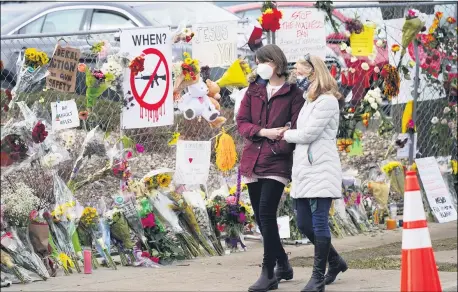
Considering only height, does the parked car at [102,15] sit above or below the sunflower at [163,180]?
above

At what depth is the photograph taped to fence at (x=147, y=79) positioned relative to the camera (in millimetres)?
8875

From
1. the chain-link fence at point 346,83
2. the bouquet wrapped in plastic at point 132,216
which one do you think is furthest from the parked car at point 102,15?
the bouquet wrapped in plastic at point 132,216

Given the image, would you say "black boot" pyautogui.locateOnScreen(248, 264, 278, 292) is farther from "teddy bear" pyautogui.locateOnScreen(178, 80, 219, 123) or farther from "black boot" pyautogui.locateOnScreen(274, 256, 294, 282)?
"teddy bear" pyautogui.locateOnScreen(178, 80, 219, 123)

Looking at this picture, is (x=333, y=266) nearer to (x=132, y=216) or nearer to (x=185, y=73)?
(x=132, y=216)

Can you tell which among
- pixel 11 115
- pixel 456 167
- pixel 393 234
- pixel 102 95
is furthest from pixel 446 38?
pixel 11 115

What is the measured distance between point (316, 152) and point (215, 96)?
7.26 ft

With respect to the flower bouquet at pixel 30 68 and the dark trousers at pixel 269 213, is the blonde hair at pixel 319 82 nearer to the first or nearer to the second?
the dark trousers at pixel 269 213

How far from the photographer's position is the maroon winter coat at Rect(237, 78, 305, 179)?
24.5 feet

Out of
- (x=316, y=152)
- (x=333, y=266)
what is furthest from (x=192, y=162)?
(x=316, y=152)

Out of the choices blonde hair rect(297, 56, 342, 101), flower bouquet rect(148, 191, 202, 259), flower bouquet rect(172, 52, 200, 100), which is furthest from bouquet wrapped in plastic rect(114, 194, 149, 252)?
blonde hair rect(297, 56, 342, 101)

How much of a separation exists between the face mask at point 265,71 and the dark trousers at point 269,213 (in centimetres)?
72

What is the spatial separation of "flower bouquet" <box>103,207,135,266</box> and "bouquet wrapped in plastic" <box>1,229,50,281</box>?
2.63 feet

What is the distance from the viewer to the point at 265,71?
24.8 feet

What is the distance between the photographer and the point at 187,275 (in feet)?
26.7
